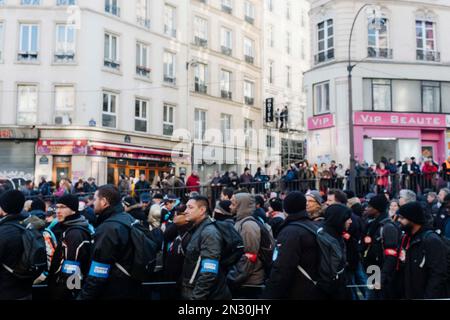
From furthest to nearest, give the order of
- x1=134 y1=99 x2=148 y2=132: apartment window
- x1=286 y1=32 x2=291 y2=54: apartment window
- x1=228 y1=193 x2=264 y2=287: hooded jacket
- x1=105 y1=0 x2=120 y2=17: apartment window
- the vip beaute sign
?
x1=286 y1=32 x2=291 y2=54: apartment window
x1=134 y1=99 x2=148 y2=132: apartment window
x1=105 y1=0 x2=120 y2=17: apartment window
the vip beaute sign
x1=228 y1=193 x2=264 y2=287: hooded jacket

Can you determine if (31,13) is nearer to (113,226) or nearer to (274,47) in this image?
(274,47)

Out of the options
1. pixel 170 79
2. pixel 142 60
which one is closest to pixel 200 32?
pixel 170 79

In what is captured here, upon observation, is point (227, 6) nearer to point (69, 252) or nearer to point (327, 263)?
point (69, 252)

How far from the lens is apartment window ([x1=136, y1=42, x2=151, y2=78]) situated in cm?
3108

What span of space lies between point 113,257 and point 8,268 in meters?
1.16

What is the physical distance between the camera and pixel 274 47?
44.5 meters

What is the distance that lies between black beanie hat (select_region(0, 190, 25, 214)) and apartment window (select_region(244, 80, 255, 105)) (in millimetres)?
35420

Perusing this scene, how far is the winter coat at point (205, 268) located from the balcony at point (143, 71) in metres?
27.1

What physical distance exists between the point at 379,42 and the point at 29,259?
26.3 meters

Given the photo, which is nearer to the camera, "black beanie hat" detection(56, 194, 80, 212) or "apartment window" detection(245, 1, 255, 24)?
"black beanie hat" detection(56, 194, 80, 212)

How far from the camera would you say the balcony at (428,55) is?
27984mm

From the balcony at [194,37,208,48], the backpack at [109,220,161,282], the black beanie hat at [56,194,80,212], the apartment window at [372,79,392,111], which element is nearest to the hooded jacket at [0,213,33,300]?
the black beanie hat at [56,194,80,212]

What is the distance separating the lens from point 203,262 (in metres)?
4.86

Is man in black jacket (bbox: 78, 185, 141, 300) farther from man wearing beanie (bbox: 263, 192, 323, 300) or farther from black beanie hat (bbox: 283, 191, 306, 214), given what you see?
black beanie hat (bbox: 283, 191, 306, 214)
